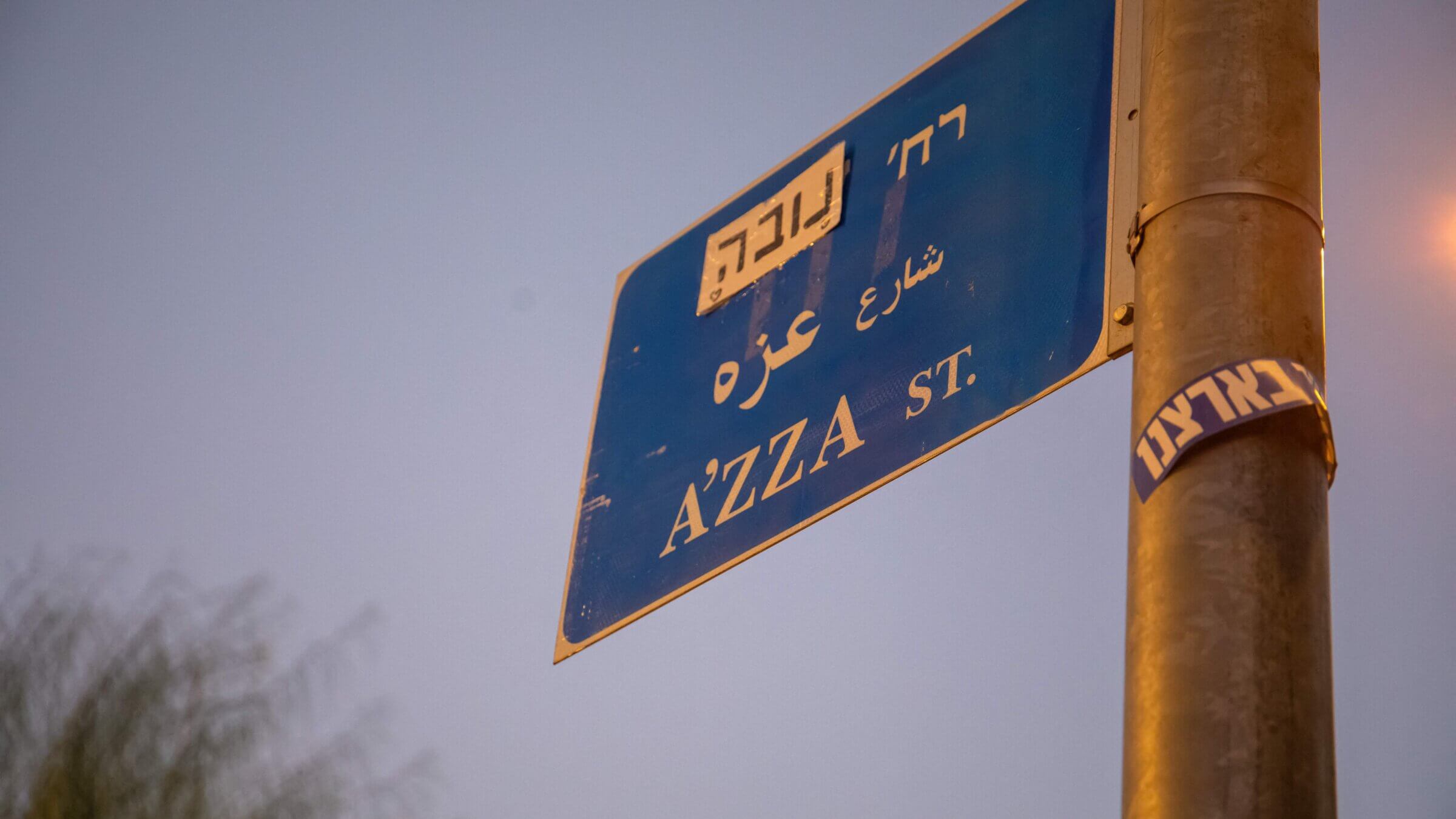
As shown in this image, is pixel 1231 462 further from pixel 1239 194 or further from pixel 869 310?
pixel 869 310

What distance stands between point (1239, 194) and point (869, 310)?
94cm

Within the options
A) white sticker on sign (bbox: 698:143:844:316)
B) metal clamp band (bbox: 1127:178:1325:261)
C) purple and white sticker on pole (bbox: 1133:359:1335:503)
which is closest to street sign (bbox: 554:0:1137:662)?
white sticker on sign (bbox: 698:143:844:316)

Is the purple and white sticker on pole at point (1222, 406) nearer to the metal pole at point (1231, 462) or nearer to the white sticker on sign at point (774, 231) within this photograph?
the metal pole at point (1231, 462)

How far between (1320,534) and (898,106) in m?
1.33

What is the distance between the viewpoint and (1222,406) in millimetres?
1027

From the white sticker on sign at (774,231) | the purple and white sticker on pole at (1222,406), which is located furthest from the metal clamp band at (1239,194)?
the white sticker on sign at (774,231)

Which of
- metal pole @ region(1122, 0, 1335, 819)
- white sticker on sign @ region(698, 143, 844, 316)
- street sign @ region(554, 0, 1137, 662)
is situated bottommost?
metal pole @ region(1122, 0, 1335, 819)

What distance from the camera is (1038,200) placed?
1839 mm

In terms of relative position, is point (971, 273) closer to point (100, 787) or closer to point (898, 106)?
point (898, 106)

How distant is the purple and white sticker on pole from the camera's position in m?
1.02

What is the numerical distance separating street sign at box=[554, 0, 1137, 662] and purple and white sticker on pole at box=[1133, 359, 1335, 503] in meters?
0.48

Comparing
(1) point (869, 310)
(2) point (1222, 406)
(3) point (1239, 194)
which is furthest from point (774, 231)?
(2) point (1222, 406)

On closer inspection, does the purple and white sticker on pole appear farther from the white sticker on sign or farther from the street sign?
the white sticker on sign

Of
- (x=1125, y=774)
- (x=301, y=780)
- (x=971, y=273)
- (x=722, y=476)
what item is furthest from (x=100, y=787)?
(x=1125, y=774)
